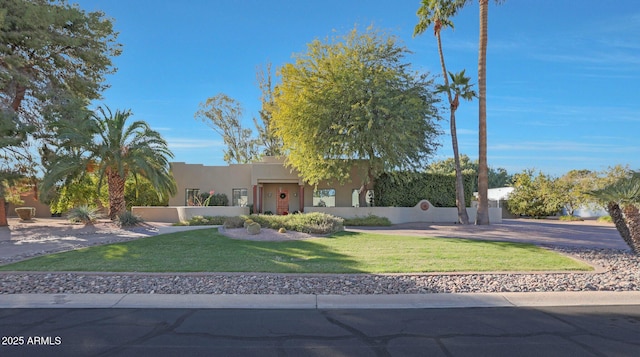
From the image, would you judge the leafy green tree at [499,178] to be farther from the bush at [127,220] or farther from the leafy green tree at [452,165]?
the bush at [127,220]

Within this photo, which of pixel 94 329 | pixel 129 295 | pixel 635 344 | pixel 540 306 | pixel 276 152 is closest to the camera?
pixel 635 344

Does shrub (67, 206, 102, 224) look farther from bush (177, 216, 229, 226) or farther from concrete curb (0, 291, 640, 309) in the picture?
concrete curb (0, 291, 640, 309)

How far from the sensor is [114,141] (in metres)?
19.2

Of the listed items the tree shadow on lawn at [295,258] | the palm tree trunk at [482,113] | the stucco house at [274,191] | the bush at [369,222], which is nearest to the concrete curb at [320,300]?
the tree shadow on lawn at [295,258]

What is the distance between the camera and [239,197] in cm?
2905

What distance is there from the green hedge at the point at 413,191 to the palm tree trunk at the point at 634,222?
48.9 feet

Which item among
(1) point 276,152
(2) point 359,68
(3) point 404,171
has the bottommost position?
(3) point 404,171

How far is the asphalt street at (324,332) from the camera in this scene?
4.75m

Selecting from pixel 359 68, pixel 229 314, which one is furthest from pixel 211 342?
pixel 359 68

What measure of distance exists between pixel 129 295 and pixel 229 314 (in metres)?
2.37

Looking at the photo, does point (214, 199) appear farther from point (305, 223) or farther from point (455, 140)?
point (455, 140)

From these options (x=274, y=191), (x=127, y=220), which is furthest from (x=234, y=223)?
(x=274, y=191)

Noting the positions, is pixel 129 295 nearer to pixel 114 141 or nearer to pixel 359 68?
pixel 114 141

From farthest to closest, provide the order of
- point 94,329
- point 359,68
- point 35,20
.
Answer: point 359,68 < point 35,20 < point 94,329
